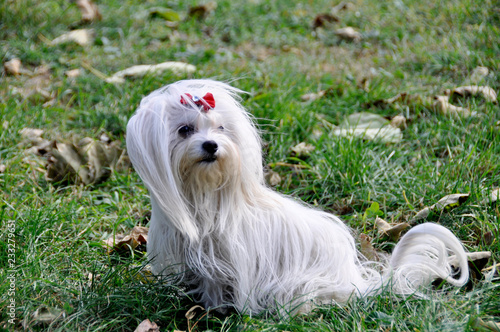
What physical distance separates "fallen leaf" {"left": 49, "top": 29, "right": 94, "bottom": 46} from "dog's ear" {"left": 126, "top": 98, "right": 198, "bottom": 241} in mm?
3862

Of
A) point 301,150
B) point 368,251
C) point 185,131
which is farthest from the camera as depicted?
point 301,150

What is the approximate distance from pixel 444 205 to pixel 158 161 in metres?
1.86

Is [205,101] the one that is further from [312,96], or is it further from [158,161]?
[312,96]

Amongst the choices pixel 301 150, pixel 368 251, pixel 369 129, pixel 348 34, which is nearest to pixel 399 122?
pixel 369 129

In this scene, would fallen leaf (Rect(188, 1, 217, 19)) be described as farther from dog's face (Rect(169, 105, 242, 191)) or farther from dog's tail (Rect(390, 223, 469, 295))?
dog's tail (Rect(390, 223, 469, 295))

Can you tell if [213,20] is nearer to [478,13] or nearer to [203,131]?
[478,13]

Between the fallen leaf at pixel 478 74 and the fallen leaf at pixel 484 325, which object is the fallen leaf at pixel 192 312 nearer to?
the fallen leaf at pixel 484 325

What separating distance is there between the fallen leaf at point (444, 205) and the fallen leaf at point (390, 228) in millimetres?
123

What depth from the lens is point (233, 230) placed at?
2832mm

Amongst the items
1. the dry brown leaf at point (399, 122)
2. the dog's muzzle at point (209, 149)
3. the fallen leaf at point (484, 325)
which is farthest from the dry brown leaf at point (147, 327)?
the dry brown leaf at point (399, 122)

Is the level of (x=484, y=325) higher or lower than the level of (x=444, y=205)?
higher

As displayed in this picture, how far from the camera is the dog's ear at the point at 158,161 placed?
2680 millimetres

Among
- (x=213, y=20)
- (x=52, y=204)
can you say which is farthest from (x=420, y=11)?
(x=52, y=204)

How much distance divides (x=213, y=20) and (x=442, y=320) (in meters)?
5.30
